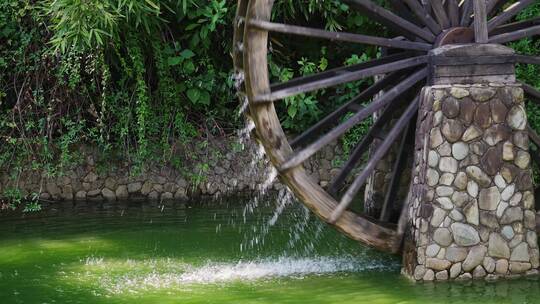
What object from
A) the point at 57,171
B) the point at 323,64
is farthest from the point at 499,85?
the point at 57,171

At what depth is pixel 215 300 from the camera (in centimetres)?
580

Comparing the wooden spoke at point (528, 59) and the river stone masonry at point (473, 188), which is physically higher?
the wooden spoke at point (528, 59)

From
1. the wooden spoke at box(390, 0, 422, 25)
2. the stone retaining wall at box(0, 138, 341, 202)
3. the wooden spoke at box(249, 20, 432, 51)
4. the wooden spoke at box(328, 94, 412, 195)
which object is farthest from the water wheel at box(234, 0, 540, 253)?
the stone retaining wall at box(0, 138, 341, 202)

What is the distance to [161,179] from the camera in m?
10.7

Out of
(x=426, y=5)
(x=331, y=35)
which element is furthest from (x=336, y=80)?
(x=426, y=5)

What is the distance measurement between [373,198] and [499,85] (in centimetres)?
200

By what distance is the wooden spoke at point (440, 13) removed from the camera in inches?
263

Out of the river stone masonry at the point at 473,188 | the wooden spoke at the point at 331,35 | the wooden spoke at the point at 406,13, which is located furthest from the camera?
the wooden spoke at the point at 406,13

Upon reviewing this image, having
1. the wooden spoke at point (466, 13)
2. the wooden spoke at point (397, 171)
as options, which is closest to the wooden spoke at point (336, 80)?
the wooden spoke at point (466, 13)

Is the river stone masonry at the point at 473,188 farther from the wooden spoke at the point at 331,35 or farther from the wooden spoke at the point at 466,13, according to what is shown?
the wooden spoke at the point at 466,13

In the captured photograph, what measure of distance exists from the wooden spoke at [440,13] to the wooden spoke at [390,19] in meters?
0.13

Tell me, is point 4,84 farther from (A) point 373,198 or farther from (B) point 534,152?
(B) point 534,152

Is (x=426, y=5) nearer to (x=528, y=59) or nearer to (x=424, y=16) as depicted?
(x=424, y=16)

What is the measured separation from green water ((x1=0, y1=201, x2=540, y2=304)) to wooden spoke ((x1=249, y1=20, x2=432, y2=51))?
1.77 metres
